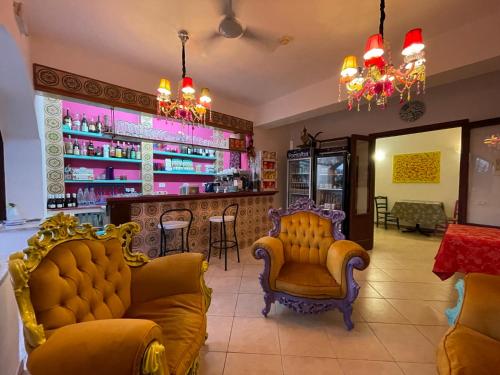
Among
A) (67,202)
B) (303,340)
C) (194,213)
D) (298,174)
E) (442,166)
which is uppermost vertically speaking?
(442,166)

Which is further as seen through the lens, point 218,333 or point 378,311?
point 378,311

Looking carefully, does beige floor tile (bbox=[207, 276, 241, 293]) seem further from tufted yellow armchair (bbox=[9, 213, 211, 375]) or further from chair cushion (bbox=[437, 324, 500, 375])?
A: chair cushion (bbox=[437, 324, 500, 375])

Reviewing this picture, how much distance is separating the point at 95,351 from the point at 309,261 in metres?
1.94

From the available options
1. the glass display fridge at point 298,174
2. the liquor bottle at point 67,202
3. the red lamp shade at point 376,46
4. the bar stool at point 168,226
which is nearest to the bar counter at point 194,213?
the bar stool at point 168,226

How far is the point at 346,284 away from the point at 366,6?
2.41m

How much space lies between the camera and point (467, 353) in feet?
3.48

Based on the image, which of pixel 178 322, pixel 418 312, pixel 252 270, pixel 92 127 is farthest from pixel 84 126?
pixel 418 312

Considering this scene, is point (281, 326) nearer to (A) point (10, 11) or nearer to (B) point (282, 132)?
(A) point (10, 11)

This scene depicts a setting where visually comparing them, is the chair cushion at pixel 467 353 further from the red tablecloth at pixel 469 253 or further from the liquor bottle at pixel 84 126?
the liquor bottle at pixel 84 126

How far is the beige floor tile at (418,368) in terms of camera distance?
154 cm

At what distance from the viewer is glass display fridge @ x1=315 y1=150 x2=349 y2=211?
4094 mm

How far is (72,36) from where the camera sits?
2.54m

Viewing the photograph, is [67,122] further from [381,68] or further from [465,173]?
[465,173]

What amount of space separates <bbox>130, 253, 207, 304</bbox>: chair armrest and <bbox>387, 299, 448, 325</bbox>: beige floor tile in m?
1.99
